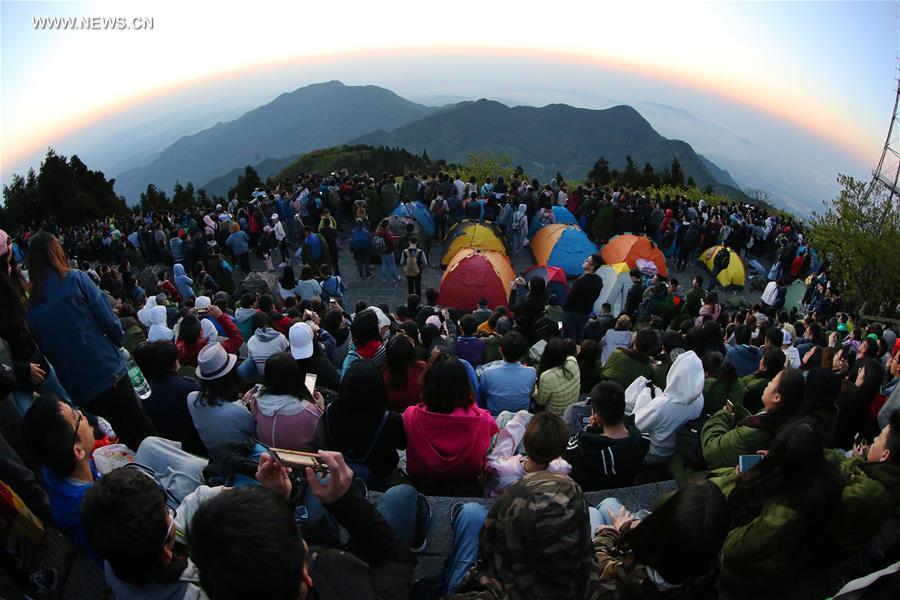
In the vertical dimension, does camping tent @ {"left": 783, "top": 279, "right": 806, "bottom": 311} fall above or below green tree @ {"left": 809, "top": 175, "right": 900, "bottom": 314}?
below

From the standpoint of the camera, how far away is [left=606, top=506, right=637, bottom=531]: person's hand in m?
3.20

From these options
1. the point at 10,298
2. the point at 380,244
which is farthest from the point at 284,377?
the point at 380,244

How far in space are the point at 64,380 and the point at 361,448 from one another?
268 cm

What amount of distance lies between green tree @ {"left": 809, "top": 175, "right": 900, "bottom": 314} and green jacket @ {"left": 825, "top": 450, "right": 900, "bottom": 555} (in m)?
12.9

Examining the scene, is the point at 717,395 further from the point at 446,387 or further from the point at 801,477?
the point at 446,387

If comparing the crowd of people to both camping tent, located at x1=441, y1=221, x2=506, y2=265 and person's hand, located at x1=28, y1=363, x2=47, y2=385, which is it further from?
camping tent, located at x1=441, y1=221, x2=506, y2=265

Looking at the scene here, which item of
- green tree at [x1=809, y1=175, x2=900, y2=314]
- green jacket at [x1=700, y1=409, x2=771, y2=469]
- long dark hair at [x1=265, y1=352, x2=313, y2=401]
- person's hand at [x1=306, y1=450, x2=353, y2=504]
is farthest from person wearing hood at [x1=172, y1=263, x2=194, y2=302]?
green tree at [x1=809, y1=175, x2=900, y2=314]

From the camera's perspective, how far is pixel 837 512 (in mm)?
3145

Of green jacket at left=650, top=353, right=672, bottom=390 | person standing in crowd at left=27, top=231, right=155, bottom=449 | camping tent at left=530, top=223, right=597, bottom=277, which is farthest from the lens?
camping tent at left=530, top=223, right=597, bottom=277

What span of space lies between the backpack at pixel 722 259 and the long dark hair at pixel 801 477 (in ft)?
43.3

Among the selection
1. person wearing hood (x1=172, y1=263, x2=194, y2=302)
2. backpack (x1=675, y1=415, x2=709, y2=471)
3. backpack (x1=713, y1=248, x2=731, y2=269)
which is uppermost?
backpack (x1=675, y1=415, x2=709, y2=471)

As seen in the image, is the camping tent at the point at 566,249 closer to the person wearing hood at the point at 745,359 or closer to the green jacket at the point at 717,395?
the person wearing hood at the point at 745,359

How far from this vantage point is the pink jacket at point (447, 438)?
3.86 metres

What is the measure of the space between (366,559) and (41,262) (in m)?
3.58
